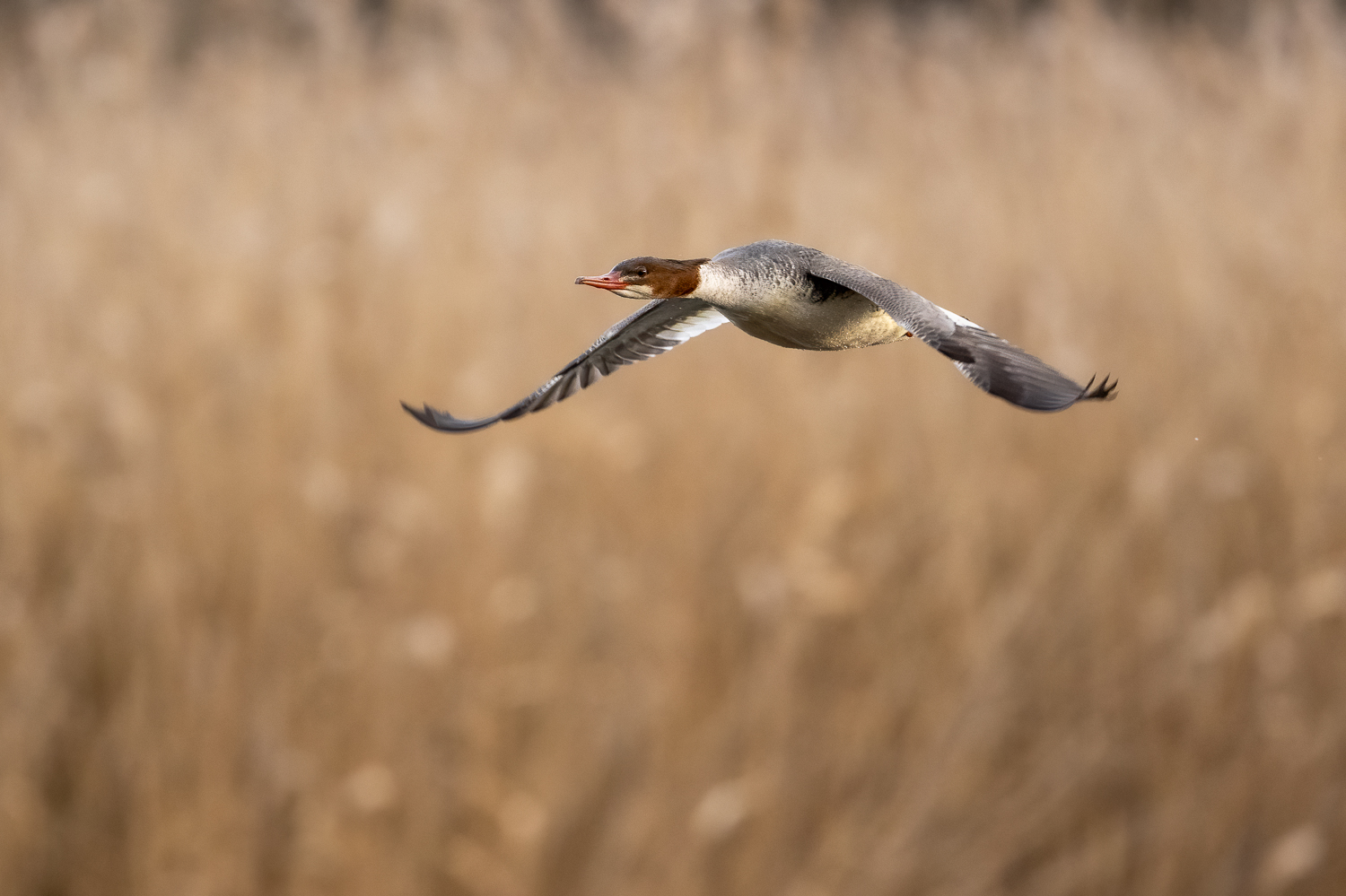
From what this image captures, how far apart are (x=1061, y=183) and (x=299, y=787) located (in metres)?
1.18

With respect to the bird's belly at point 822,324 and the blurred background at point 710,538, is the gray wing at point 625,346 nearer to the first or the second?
the bird's belly at point 822,324

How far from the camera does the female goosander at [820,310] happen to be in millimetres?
199

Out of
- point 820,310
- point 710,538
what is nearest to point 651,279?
point 820,310

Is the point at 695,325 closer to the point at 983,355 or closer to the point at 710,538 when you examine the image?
the point at 983,355

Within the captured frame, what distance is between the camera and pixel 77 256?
2.23m

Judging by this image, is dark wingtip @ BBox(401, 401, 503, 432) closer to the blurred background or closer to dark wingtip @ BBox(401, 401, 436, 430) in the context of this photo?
dark wingtip @ BBox(401, 401, 436, 430)

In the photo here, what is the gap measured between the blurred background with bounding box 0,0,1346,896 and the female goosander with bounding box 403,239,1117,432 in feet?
4.50

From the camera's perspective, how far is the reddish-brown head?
0.77 feet

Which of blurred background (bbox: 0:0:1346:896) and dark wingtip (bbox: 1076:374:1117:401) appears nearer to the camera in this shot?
dark wingtip (bbox: 1076:374:1117:401)

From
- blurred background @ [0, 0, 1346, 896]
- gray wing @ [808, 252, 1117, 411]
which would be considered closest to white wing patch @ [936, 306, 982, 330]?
gray wing @ [808, 252, 1117, 411]

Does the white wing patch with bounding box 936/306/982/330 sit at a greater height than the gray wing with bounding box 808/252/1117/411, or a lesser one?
greater

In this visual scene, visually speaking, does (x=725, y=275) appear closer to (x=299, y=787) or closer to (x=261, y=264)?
(x=299, y=787)

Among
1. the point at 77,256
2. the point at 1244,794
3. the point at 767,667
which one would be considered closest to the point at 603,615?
the point at 767,667

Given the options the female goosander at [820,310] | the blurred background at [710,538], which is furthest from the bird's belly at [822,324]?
the blurred background at [710,538]
